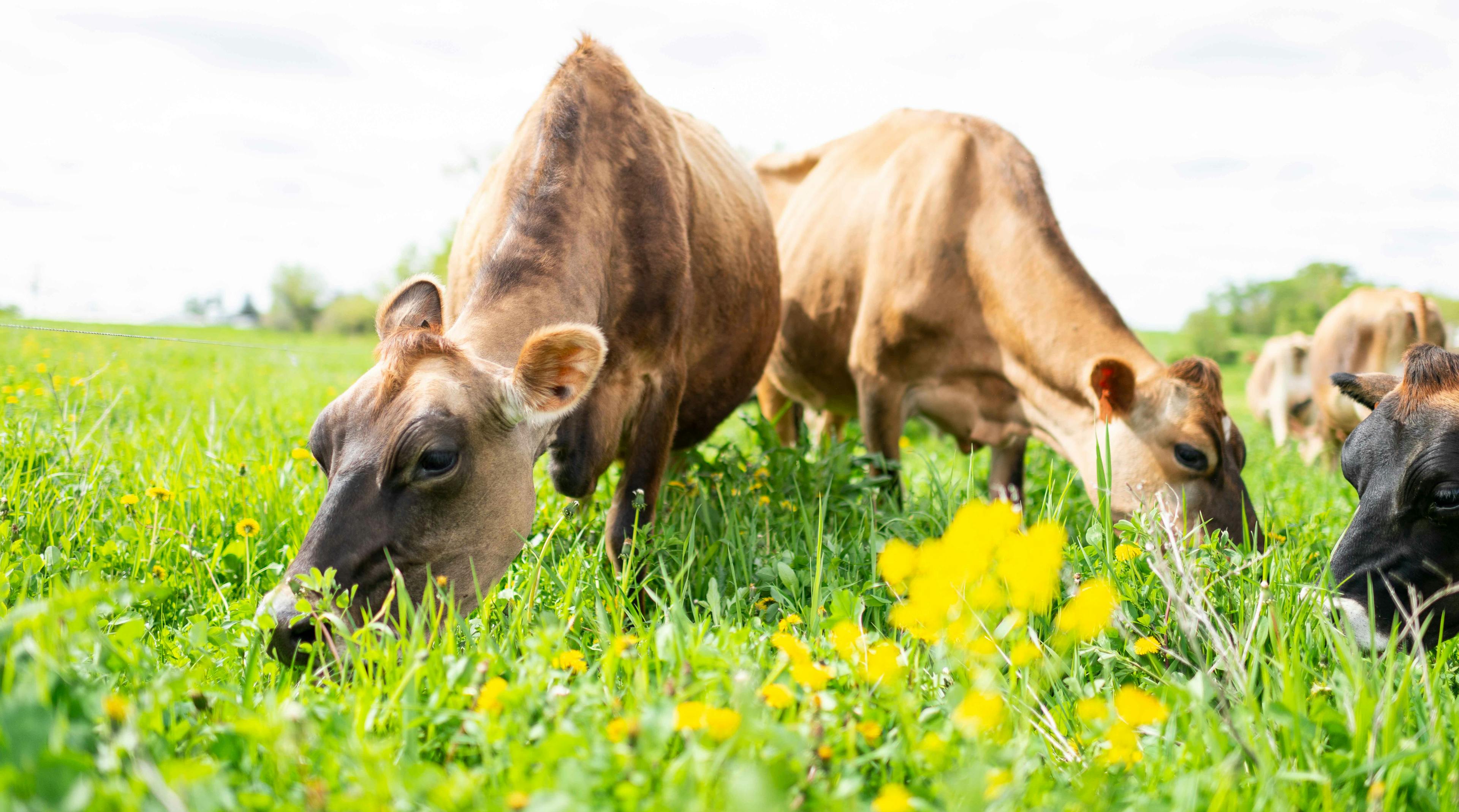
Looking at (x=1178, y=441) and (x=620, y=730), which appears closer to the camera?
(x=620, y=730)

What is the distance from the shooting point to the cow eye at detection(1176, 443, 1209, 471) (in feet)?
14.2

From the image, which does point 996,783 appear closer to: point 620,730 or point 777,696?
point 777,696

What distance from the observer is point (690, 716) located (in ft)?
4.66

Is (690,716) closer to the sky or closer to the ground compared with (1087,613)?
closer to the ground

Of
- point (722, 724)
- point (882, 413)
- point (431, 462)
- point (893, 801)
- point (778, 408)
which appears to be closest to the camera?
point (893, 801)

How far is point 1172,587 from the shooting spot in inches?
80.7

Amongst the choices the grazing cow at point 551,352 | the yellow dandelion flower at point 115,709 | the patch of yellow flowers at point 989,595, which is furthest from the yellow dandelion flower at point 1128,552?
the yellow dandelion flower at point 115,709

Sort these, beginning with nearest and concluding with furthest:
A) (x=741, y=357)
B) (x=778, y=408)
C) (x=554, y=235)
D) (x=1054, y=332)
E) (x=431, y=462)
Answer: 1. (x=431, y=462)
2. (x=554, y=235)
3. (x=741, y=357)
4. (x=1054, y=332)
5. (x=778, y=408)

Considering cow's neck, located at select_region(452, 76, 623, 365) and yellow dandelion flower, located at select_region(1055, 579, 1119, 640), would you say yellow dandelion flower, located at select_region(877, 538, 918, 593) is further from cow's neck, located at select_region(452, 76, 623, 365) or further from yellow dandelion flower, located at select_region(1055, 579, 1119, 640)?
cow's neck, located at select_region(452, 76, 623, 365)

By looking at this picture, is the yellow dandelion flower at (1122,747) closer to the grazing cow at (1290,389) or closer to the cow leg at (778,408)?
the cow leg at (778,408)

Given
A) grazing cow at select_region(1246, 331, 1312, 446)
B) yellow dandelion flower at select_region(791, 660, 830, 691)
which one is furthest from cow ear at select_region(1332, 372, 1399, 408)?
grazing cow at select_region(1246, 331, 1312, 446)

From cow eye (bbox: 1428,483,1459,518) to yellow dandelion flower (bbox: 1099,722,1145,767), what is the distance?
1793 millimetres

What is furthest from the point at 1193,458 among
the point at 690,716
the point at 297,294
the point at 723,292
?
the point at 297,294

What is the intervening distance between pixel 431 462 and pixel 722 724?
1.59 meters
